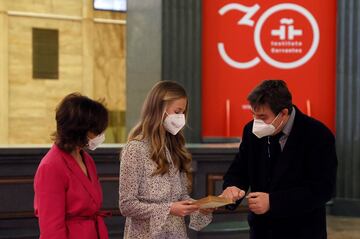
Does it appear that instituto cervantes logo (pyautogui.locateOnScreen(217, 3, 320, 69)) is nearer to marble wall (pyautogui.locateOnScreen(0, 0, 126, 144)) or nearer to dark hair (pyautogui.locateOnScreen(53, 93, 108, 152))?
marble wall (pyautogui.locateOnScreen(0, 0, 126, 144))

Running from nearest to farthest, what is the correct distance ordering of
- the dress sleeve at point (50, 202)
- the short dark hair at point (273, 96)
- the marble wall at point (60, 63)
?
the dress sleeve at point (50, 202)
the short dark hair at point (273, 96)
the marble wall at point (60, 63)

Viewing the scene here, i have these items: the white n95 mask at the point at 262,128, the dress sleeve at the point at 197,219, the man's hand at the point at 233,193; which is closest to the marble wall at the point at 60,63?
the dress sleeve at the point at 197,219

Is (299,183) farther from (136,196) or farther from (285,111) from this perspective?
(136,196)

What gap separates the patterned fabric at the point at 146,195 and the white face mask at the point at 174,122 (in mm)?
137

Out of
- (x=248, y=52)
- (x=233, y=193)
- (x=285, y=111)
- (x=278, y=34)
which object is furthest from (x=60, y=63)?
(x=285, y=111)

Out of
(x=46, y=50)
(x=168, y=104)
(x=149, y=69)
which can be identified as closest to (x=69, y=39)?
(x=46, y=50)

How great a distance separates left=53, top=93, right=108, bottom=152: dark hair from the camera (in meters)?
2.30

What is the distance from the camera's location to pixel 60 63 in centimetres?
912

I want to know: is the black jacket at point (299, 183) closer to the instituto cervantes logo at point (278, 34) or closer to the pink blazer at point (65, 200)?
the pink blazer at point (65, 200)

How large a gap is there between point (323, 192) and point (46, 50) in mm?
7474

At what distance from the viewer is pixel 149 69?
7.01 m

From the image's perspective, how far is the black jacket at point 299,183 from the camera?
94.1 inches

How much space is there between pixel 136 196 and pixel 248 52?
4900 mm

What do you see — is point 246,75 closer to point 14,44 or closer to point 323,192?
point 14,44
